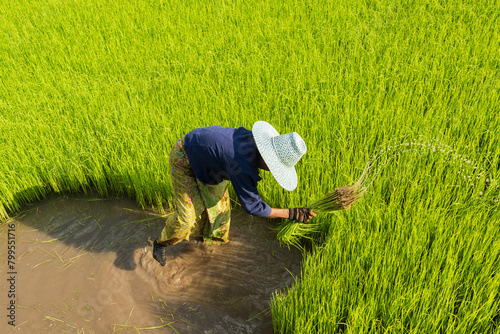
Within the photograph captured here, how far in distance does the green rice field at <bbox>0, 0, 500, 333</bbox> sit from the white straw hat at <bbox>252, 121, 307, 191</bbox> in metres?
0.61

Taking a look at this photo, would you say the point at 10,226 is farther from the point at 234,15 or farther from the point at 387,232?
the point at 234,15

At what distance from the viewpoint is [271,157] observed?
4.83 feet

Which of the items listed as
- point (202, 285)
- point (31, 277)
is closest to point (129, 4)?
point (31, 277)

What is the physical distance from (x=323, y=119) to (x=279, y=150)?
116cm

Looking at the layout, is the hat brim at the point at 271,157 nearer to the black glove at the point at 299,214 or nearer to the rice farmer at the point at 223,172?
the rice farmer at the point at 223,172

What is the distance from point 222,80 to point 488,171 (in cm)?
220

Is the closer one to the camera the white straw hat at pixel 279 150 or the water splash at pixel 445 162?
the white straw hat at pixel 279 150

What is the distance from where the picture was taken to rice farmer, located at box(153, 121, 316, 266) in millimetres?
1487

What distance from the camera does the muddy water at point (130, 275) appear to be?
191cm

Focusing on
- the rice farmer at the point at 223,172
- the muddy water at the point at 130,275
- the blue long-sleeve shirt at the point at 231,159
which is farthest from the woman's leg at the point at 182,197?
the muddy water at the point at 130,275

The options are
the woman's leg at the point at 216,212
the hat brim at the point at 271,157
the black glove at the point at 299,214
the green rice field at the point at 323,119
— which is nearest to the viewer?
the hat brim at the point at 271,157

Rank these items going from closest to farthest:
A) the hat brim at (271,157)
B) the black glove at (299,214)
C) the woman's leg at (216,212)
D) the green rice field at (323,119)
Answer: the hat brim at (271,157)
the green rice field at (323,119)
the black glove at (299,214)
the woman's leg at (216,212)

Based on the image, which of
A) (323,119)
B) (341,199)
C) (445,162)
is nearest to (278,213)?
(341,199)

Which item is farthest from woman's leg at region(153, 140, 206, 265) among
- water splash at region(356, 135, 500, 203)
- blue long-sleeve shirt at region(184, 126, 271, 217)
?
water splash at region(356, 135, 500, 203)
